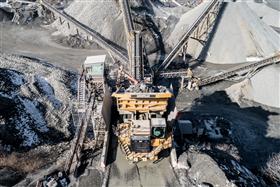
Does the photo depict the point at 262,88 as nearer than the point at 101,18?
Yes

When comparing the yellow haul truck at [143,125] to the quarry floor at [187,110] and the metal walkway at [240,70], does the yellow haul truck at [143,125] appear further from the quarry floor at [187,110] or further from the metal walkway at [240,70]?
the metal walkway at [240,70]

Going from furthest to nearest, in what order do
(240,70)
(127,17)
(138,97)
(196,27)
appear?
(196,27) < (127,17) < (240,70) < (138,97)

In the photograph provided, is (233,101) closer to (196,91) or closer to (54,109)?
(196,91)

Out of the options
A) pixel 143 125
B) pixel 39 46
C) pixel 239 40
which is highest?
pixel 39 46

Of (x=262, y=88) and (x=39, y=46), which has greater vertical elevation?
(x=39, y=46)

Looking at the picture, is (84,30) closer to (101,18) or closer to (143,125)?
(101,18)

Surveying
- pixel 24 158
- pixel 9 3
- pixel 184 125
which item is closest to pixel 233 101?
pixel 184 125

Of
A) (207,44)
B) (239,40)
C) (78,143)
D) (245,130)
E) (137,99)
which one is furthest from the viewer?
(207,44)

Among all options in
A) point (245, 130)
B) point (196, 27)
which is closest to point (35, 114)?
point (245, 130)
